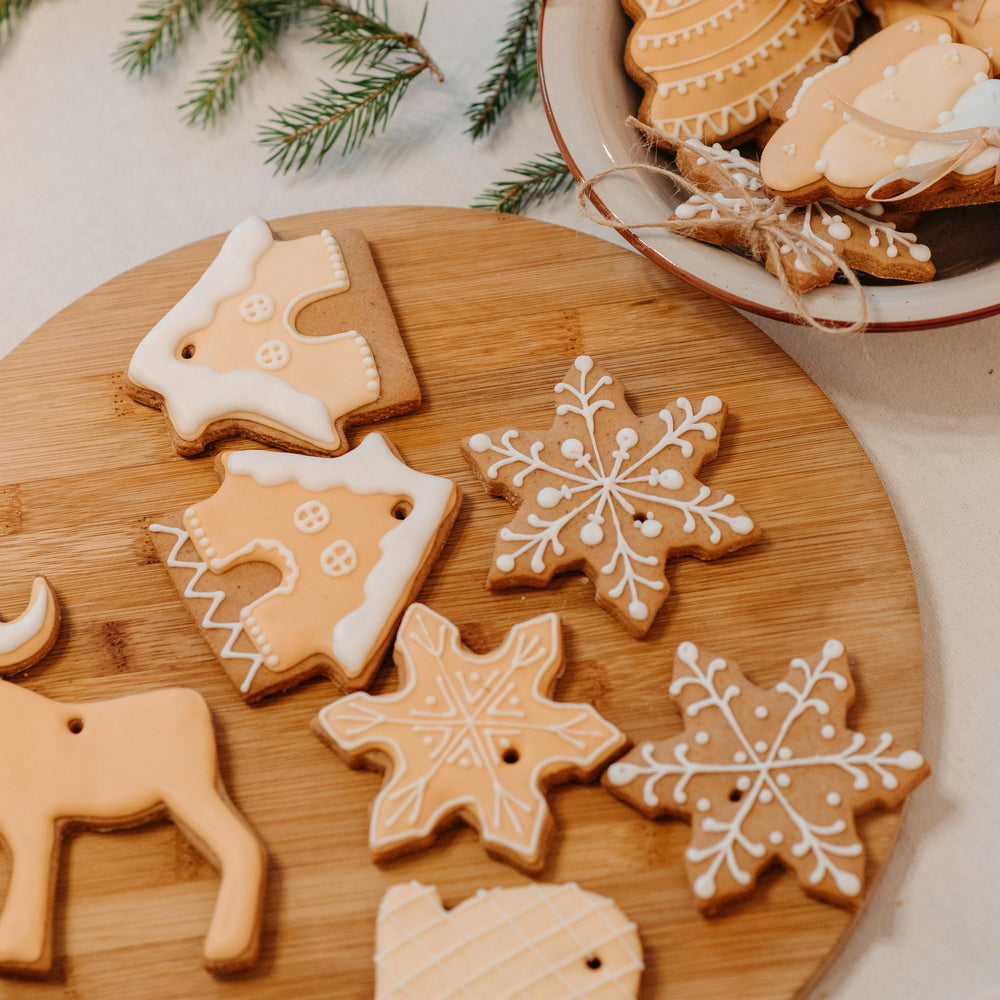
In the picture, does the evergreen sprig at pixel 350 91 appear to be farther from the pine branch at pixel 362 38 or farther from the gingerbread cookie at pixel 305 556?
the gingerbread cookie at pixel 305 556

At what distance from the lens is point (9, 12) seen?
210cm

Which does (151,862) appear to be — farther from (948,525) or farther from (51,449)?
(948,525)

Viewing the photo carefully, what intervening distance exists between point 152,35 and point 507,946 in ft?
6.08

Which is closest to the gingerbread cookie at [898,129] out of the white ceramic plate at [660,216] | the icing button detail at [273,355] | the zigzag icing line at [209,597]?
the white ceramic plate at [660,216]

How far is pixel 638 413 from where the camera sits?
154 cm

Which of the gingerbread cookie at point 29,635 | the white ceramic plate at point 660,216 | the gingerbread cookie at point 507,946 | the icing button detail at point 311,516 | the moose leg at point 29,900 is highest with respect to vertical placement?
the white ceramic plate at point 660,216

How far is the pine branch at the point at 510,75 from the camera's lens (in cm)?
188

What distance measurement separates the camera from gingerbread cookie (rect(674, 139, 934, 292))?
1.38m

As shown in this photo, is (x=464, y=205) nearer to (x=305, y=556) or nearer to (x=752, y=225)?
(x=752, y=225)

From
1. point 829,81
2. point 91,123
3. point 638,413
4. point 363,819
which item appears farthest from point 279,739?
point 91,123

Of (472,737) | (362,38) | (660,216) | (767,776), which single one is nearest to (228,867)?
(472,737)

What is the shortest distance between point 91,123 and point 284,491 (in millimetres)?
1093

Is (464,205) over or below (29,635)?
over

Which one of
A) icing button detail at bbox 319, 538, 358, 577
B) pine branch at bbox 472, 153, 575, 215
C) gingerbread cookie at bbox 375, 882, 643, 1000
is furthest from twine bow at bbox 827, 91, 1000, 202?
gingerbread cookie at bbox 375, 882, 643, 1000
